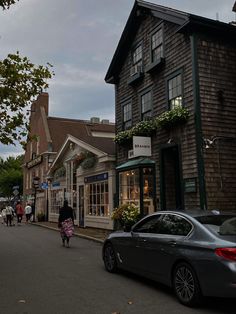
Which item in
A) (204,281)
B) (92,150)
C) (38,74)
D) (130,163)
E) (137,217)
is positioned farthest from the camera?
(92,150)

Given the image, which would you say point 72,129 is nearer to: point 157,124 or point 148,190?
point 148,190

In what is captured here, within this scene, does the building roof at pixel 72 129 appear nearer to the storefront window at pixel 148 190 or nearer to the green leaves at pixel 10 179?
the storefront window at pixel 148 190

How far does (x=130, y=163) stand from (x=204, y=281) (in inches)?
435

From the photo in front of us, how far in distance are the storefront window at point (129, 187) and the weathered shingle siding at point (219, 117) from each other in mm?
4164

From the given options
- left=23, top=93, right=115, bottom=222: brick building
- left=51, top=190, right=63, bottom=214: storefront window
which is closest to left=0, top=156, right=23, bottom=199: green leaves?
left=23, top=93, right=115, bottom=222: brick building

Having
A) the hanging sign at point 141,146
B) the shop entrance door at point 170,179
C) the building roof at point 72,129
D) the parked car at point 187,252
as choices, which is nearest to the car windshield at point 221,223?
the parked car at point 187,252

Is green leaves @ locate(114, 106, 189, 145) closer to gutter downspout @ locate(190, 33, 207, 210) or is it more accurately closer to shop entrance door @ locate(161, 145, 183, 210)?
gutter downspout @ locate(190, 33, 207, 210)

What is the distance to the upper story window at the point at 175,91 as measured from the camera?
14.9 m

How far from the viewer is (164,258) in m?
6.91

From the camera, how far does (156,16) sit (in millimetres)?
16625

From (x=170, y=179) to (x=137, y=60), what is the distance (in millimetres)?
6005

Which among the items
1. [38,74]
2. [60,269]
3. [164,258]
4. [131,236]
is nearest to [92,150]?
[38,74]

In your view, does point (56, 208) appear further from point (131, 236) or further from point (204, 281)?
point (204, 281)

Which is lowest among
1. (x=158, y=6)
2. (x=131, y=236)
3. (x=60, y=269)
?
(x=60, y=269)
